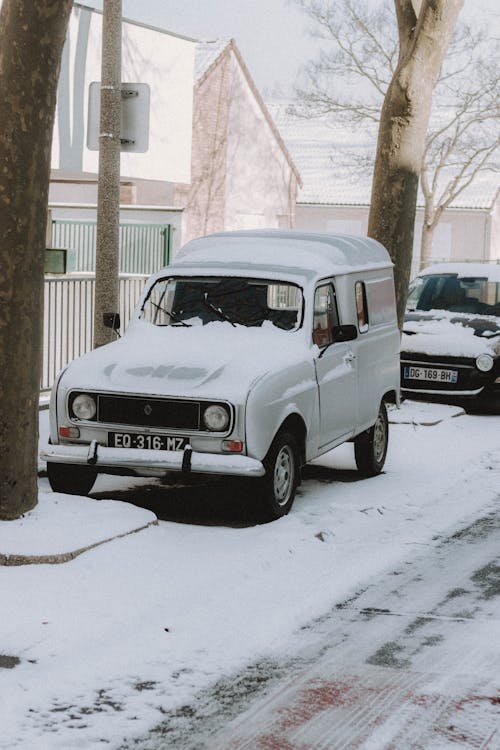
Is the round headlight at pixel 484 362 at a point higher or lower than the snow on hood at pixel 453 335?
lower

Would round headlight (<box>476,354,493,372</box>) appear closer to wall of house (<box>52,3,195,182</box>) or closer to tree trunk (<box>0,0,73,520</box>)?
wall of house (<box>52,3,195,182</box>)

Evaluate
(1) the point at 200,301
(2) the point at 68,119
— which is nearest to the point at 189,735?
(1) the point at 200,301

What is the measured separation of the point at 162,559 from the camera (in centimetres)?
844

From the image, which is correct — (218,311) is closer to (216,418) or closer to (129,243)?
(216,418)

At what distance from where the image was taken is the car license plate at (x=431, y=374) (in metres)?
17.6

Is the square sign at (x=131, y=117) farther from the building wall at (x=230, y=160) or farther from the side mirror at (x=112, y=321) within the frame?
the building wall at (x=230, y=160)

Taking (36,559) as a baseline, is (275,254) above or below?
above

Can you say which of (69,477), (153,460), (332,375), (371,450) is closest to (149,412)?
(153,460)

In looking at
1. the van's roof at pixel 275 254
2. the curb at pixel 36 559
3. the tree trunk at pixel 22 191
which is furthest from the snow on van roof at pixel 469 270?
the curb at pixel 36 559

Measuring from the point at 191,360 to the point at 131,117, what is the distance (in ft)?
10.9

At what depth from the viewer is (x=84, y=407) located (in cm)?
974

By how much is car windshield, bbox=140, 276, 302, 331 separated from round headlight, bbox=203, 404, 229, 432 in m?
1.45

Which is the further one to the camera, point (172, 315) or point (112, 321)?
point (112, 321)

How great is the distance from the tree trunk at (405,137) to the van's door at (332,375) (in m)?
5.98
